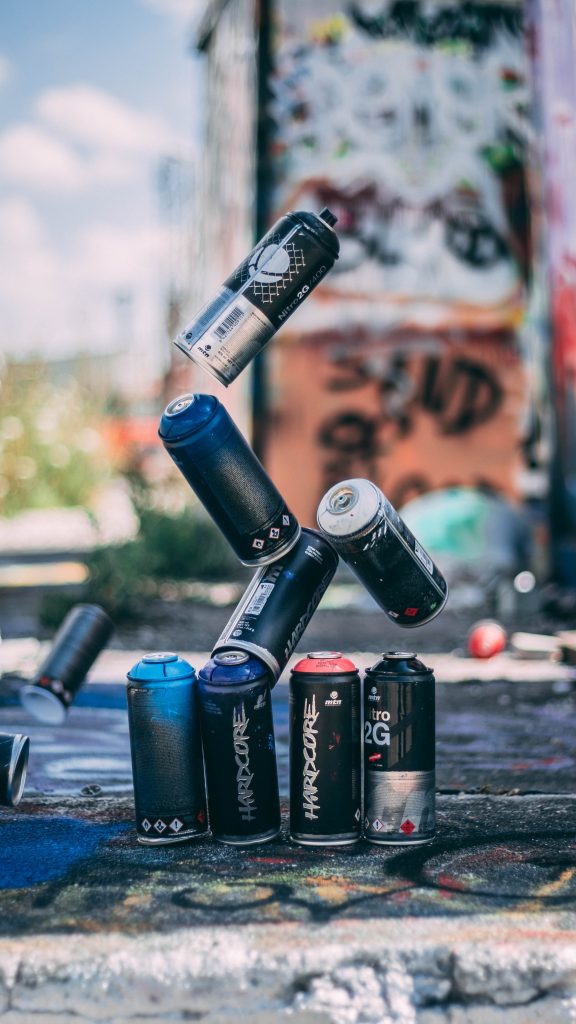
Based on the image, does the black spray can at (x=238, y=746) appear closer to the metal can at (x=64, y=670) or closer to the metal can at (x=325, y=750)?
the metal can at (x=325, y=750)

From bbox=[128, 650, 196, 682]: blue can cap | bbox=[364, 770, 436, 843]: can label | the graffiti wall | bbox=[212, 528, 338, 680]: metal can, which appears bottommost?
bbox=[364, 770, 436, 843]: can label

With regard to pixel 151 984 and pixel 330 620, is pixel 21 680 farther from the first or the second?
pixel 151 984

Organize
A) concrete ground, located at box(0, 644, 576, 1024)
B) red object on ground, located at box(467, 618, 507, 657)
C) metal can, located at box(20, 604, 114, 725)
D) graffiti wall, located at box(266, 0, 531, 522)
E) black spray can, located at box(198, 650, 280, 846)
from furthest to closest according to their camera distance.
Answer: graffiti wall, located at box(266, 0, 531, 522) → red object on ground, located at box(467, 618, 507, 657) → metal can, located at box(20, 604, 114, 725) → black spray can, located at box(198, 650, 280, 846) → concrete ground, located at box(0, 644, 576, 1024)

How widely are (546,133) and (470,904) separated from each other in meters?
6.85

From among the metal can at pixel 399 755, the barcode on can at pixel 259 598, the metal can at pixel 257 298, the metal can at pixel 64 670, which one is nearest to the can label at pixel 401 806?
the metal can at pixel 399 755

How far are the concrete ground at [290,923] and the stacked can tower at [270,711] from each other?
9 cm

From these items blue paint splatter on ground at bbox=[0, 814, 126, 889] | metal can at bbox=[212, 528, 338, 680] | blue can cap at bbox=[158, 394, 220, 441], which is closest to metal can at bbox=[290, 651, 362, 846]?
metal can at bbox=[212, 528, 338, 680]

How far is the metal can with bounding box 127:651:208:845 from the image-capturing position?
2.83 metres

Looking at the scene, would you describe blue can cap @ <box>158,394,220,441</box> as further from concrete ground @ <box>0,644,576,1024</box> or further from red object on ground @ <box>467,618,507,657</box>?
red object on ground @ <box>467,618,507,657</box>

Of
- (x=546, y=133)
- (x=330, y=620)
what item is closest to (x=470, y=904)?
(x=330, y=620)

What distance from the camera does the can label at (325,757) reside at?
2.82 meters

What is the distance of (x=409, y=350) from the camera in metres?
9.24

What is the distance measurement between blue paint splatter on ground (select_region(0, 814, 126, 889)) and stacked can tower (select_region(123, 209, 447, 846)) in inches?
6.5

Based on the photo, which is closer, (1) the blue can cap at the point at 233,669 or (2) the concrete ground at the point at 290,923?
(2) the concrete ground at the point at 290,923
